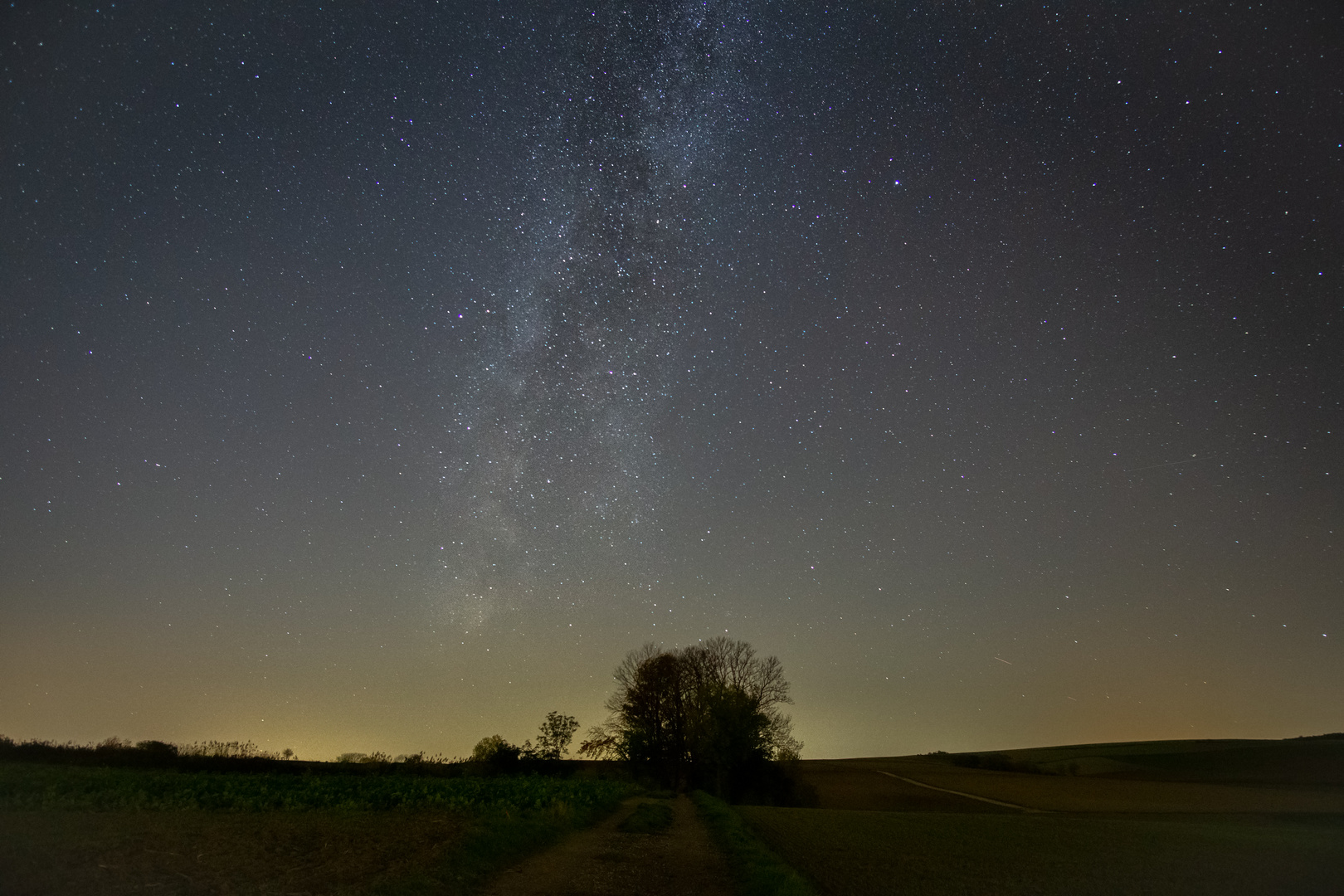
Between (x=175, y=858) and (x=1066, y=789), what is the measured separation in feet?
259

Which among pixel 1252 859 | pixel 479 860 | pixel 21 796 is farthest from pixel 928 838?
pixel 21 796

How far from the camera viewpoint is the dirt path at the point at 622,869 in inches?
508

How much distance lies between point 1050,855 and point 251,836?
21.9 meters

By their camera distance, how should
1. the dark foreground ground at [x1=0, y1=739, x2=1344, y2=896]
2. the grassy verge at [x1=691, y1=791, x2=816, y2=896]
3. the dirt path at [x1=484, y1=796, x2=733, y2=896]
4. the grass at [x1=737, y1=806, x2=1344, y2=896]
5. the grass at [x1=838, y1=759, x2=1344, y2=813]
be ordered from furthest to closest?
1. the grass at [x1=838, y1=759, x2=1344, y2=813]
2. the grass at [x1=737, y1=806, x2=1344, y2=896]
3. the dirt path at [x1=484, y1=796, x2=733, y2=896]
4. the grassy verge at [x1=691, y1=791, x2=816, y2=896]
5. the dark foreground ground at [x1=0, y1=739, x2=1344, y2=896]

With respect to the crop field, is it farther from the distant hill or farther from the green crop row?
the distant hill

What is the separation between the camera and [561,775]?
6575 centimetres

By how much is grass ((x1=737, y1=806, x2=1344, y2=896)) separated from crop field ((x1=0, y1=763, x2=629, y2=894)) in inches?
301

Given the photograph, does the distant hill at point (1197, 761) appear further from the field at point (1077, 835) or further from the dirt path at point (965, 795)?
the dirt path at point (965, 795)

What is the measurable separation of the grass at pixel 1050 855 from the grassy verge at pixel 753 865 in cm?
83

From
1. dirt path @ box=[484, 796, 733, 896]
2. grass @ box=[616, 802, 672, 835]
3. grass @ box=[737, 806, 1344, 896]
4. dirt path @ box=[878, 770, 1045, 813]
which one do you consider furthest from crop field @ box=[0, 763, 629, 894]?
→ dirt path @ box=[878, 770, 1045, 813]

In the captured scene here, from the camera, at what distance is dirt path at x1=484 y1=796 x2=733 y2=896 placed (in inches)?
508

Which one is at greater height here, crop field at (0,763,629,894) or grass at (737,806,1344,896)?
crop field at (0,763,629,894)

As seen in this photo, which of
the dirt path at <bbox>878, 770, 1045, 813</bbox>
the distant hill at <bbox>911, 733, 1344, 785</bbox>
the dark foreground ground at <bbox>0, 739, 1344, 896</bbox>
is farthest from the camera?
the distant hill at <bbox>911, 733, 1344, 785</bbox>

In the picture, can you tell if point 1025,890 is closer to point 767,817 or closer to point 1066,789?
point 767,817
